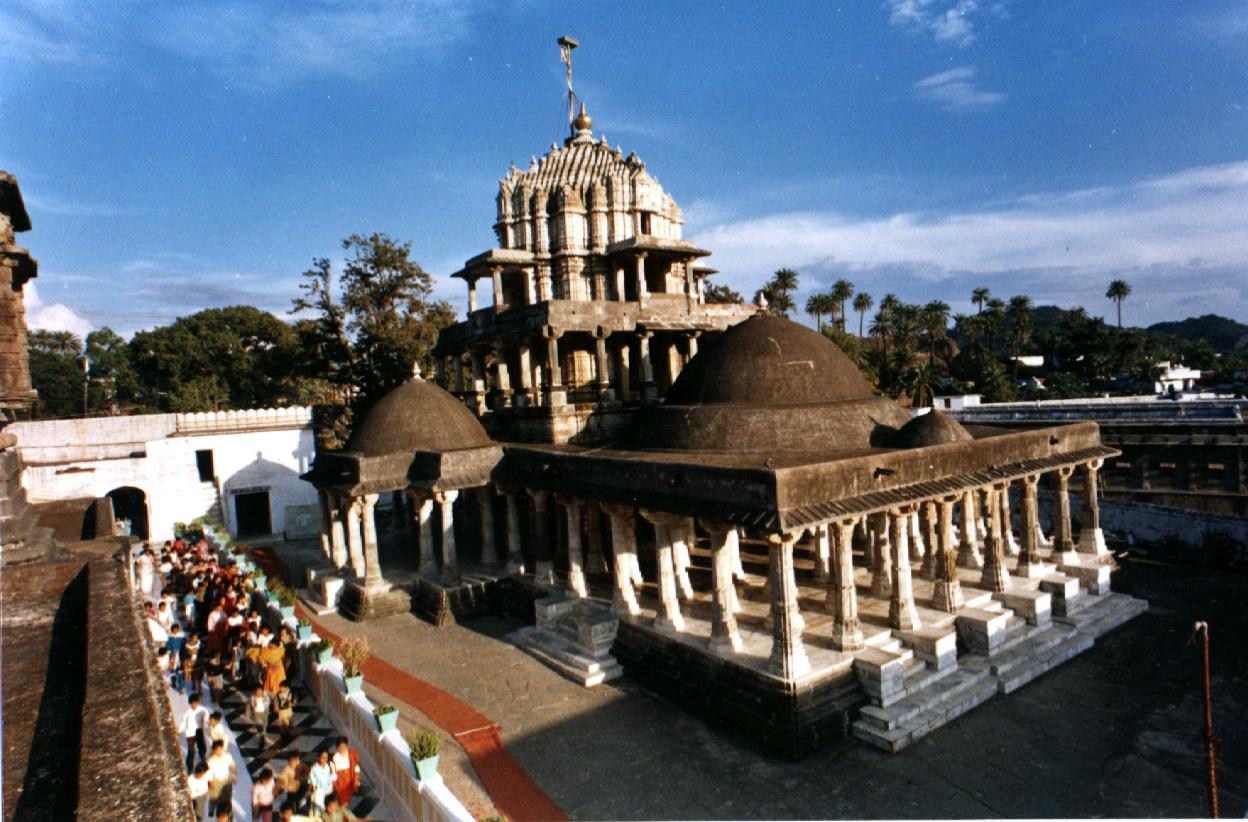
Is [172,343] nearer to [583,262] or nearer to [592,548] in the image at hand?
[583,262]

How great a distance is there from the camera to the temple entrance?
1323 inches

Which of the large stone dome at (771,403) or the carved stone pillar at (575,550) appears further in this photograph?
the carved stone pillar at (575,550)

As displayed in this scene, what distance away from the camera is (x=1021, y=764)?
1055cm

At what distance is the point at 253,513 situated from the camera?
34.3m

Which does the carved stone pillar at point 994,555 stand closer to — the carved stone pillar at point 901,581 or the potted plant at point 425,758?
the carved stone pillar at point 901,581

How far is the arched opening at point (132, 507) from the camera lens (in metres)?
31.6

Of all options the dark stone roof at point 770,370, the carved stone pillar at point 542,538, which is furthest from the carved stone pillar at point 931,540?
the carved stone pillar at point 542,538

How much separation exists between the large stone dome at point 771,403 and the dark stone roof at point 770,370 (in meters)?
0.03

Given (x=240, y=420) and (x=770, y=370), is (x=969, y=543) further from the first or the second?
(x=240, y=420)

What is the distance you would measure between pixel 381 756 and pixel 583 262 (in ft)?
66.6

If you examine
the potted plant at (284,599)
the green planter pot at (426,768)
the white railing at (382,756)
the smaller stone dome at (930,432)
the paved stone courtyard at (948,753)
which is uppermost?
the smaller stone dome at (930,432)

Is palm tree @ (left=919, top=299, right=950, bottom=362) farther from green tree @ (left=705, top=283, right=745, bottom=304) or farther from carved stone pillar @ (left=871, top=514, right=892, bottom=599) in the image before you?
carved stone pillar @ (left=871, top=514, right=892, bottom=599)

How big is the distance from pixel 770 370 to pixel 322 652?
11.7 metres

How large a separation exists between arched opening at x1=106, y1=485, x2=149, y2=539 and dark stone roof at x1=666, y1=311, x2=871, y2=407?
89.1 feet
